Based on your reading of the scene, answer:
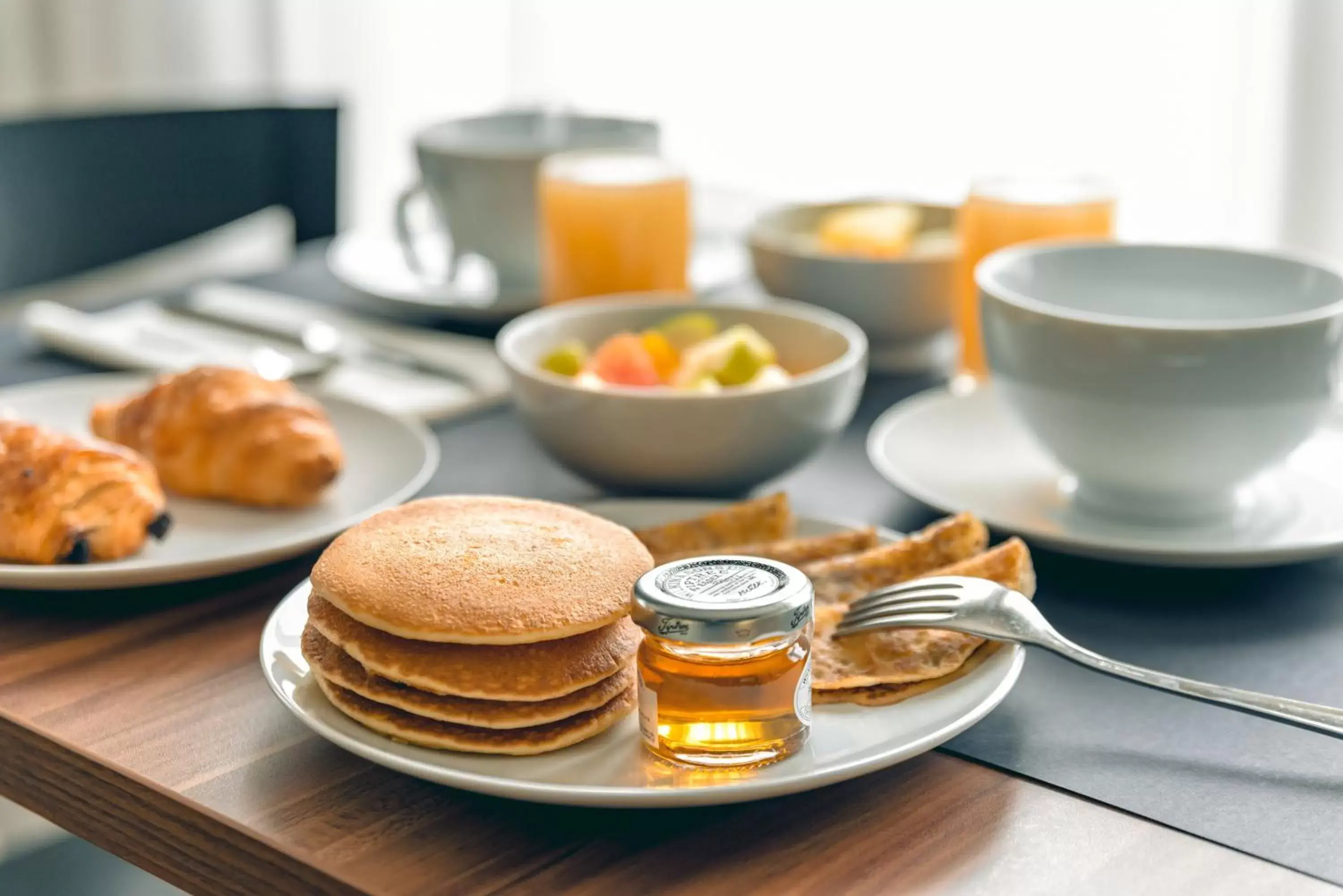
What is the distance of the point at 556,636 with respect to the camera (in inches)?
25.0

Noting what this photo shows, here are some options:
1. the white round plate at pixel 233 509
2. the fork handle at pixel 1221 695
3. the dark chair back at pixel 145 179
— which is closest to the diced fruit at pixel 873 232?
the white round plate at pixel 233 509

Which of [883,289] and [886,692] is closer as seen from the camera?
[886,692]

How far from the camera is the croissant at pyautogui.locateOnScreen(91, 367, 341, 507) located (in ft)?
3.19

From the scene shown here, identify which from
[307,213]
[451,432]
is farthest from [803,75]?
[451,432]

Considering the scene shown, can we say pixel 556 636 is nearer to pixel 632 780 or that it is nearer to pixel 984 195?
pixel 632 780

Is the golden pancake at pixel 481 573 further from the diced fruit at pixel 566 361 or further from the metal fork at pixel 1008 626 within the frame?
the diced fruit at pixel 566 361

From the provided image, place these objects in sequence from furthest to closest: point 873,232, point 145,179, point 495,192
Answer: point 145,179 < point 495,192 < point 873,232

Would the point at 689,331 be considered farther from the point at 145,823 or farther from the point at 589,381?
the point at 145,823

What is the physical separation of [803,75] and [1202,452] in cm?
174

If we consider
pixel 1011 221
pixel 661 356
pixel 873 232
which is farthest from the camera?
pixel 873 232

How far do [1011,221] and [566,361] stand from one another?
0.46m

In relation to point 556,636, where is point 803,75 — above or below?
above

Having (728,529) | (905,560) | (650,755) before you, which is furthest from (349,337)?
(650,755)

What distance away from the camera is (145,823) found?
67cm
